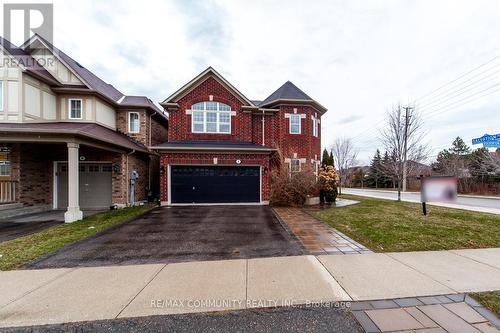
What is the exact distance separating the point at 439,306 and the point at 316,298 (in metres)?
1.70

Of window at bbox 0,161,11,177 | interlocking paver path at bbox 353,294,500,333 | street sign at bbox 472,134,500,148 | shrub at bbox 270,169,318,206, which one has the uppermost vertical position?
street sign at bbox 472,134,500,148

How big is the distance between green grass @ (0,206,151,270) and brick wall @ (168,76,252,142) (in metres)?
6.60

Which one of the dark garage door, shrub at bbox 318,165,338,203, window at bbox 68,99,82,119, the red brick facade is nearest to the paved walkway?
the dark garage door

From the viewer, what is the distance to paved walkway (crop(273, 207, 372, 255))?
5.83 meters

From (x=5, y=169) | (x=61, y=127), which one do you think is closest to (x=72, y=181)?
(x=61, y=127)

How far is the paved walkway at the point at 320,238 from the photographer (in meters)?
5.83

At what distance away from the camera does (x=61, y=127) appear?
33.5 feet

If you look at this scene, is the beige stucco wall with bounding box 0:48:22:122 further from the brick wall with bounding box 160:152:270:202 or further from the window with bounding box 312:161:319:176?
the window with bounding box 312:161:319:176

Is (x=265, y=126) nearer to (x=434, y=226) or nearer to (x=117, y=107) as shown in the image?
(x=117, y=107)

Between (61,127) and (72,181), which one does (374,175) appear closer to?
(72,181)

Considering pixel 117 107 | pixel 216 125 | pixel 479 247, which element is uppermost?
pixel 117 107

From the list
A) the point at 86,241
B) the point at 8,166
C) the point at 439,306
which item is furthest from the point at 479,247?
the point at 8,166

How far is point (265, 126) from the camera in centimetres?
1603

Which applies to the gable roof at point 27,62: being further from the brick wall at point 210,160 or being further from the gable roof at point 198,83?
the brick wall at point 210,160
